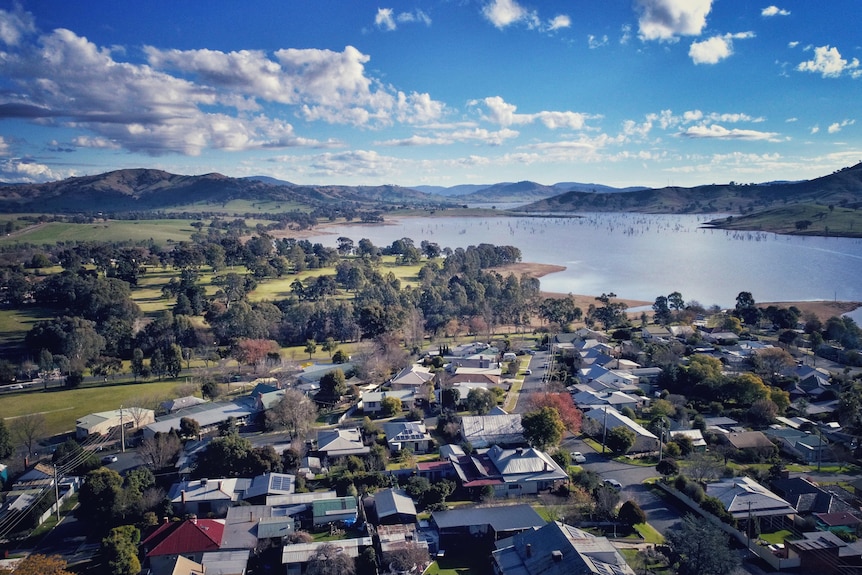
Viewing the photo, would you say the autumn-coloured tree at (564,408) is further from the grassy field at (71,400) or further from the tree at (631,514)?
the grassy field at (71,400)

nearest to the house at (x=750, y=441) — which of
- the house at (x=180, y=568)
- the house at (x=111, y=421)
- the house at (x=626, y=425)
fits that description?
the house at (x=626, y=425)

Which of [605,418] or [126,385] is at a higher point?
[605,418]

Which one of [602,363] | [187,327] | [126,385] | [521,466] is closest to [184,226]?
[187,327]

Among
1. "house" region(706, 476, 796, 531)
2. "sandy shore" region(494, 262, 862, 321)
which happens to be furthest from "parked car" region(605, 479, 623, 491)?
"sandy shore" region(494, 262, 862, 321)

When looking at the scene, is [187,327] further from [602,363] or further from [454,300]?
[602,363]

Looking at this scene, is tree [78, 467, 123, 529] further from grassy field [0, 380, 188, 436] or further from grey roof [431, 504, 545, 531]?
grassy field [0, 380, 188, 436]

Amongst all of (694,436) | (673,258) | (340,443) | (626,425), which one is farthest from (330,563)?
(673,258)
